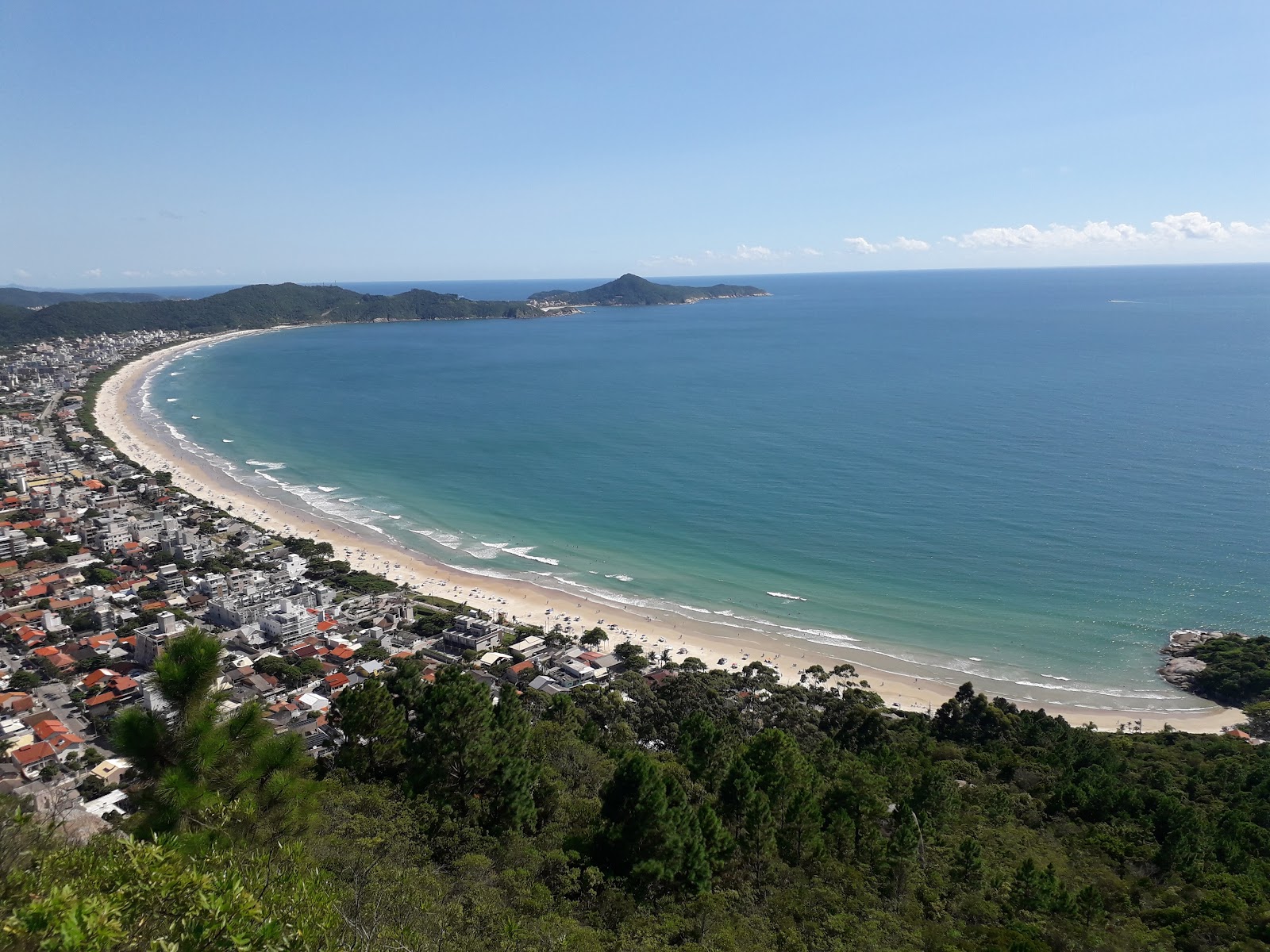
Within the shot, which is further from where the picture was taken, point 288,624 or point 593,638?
point 593,638

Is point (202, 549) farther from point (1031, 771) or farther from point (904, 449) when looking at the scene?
point (904, 449)

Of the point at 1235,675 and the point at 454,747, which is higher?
the point at 454,747

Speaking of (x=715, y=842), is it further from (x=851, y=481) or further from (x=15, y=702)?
(x=851, y=481)

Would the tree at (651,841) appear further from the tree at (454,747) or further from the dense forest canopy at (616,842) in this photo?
the tree at (454,747)

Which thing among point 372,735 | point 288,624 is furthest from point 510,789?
point 288,624

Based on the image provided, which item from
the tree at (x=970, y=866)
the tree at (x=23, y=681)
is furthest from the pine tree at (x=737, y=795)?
the tree at (x=23, y=681)

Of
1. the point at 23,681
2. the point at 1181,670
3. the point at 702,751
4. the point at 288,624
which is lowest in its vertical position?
the point at 1181,670

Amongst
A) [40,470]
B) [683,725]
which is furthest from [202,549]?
[683,725]
